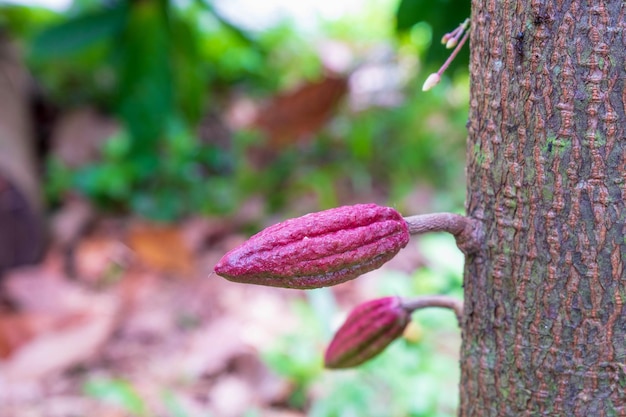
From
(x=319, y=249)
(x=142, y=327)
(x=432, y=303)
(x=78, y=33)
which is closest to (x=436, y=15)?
(x=432, y=303)

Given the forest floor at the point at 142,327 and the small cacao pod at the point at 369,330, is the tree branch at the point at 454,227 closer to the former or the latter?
the small cacao pod at the point at 369,330

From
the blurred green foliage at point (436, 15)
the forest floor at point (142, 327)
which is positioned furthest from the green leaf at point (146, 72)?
the blurred green foliage at point (436, 15)

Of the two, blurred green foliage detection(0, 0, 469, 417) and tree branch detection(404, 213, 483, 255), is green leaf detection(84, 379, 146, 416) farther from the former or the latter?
tree branch detection(404, 213, 483, 255)

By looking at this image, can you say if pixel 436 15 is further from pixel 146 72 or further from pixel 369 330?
pixel 146 72

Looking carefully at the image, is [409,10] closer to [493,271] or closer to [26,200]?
[493,271]

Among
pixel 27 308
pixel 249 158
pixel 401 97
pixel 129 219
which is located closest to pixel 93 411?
pixel 27 308

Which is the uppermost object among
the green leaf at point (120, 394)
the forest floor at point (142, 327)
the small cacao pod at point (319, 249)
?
the forest floor at point (142, 327)
